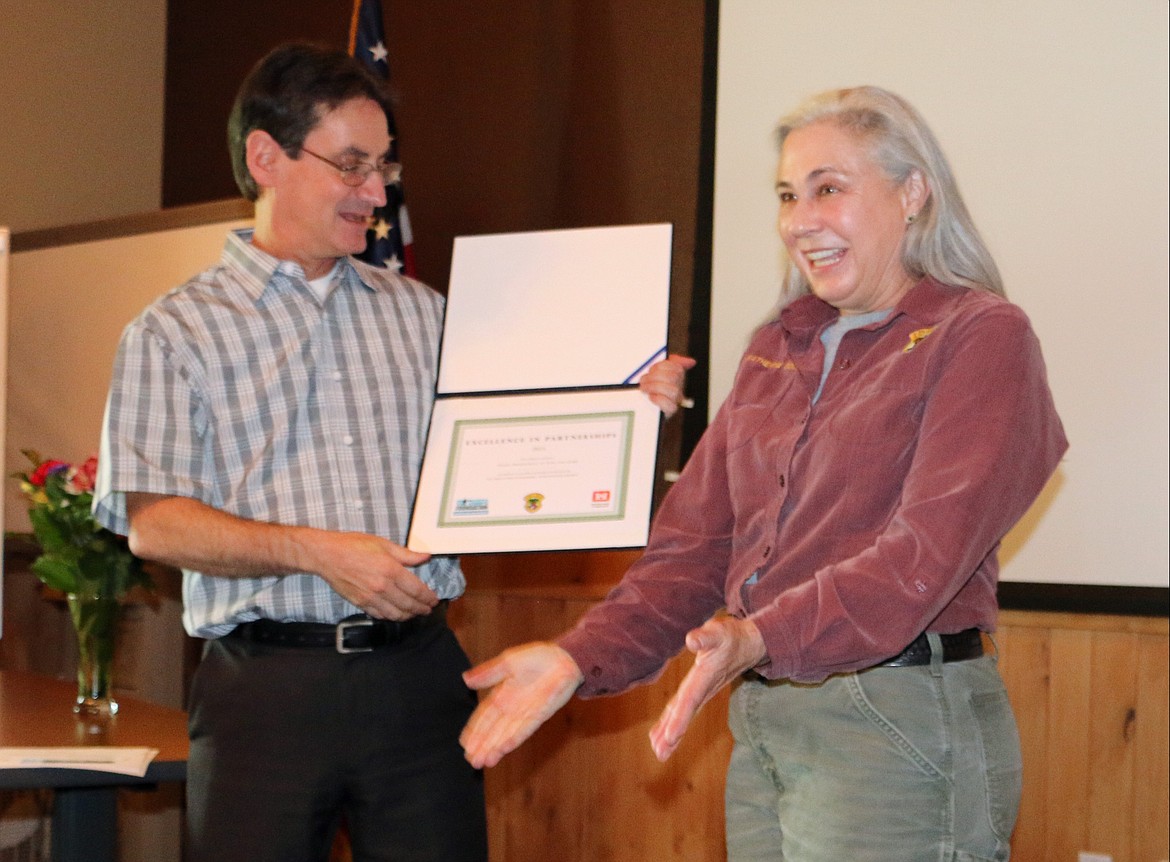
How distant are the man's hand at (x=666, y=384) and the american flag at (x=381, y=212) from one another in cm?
150

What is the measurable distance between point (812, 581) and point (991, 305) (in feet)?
1.34

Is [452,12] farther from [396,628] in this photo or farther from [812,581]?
[812,581]

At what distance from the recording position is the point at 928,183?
170 cm

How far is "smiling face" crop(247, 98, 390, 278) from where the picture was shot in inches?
93.3

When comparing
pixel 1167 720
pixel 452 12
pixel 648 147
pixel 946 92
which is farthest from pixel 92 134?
pixel 1167 720

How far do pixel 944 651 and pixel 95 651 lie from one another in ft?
6.99

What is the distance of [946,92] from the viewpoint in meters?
2.88

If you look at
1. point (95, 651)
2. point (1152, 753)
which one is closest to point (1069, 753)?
point (1152, 753)

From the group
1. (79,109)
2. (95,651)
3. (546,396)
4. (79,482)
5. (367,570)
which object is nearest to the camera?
(367,570)

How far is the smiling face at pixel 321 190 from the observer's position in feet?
7.77

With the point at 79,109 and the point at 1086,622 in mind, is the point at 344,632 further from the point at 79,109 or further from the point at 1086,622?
the point at 79,109

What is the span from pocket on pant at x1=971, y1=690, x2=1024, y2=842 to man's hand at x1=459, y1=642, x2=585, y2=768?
50 centimetres

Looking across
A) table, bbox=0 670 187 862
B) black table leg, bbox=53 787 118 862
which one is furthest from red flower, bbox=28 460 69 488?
black table leg, bbox=53 787 118 862

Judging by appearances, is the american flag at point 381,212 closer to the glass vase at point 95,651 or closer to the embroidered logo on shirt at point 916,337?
the glass vase at point 95,651
